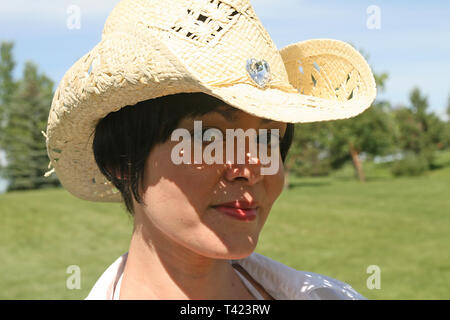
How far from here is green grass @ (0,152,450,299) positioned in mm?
7816

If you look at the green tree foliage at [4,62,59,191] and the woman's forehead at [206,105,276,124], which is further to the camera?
the green tree foliage at [4,62,59,191]

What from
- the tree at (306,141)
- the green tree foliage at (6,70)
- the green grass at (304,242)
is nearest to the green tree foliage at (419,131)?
the tree at (306,141)

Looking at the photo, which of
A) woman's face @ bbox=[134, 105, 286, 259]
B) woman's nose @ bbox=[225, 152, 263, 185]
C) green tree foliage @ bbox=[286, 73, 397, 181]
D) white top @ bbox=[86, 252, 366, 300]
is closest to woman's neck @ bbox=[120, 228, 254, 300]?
white top @ bbox=[86, 252, 366, 300]

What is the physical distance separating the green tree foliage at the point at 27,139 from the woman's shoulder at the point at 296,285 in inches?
1126

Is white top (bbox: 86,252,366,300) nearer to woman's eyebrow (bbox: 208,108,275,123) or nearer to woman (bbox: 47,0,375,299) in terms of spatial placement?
woman (bbox: 47,0,375,299)

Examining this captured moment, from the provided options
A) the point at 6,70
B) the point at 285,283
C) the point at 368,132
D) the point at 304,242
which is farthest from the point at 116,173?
the point at 6,70

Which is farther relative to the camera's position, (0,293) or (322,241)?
(322,241)

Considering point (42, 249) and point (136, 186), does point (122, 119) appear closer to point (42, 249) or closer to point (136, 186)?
point (136, 186)

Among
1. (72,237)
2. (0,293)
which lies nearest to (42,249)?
(72,237)

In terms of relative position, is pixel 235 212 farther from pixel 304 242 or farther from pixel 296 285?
pixel 304 242

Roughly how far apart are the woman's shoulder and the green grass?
5271 millimetres

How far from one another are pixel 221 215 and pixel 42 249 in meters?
10.5

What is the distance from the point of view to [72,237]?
38.5 feet
